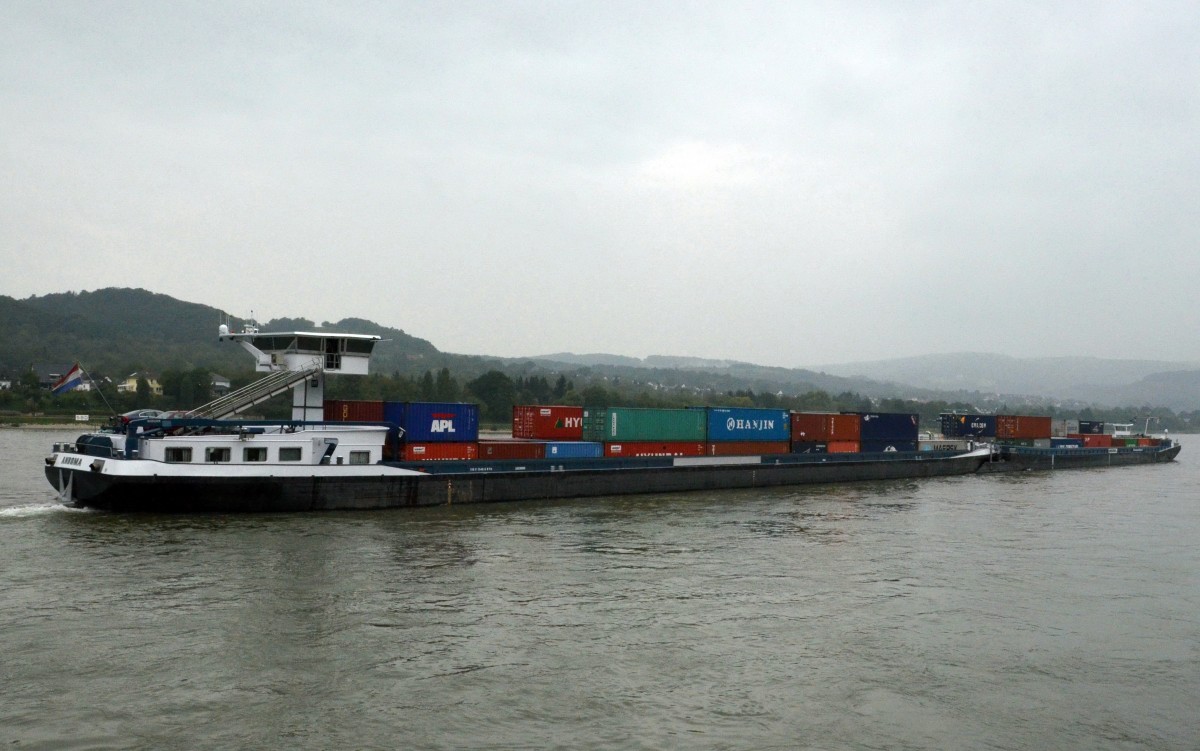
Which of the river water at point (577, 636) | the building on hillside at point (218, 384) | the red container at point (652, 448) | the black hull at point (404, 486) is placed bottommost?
the river water at point (577, 636)

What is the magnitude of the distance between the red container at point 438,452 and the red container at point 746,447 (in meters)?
15.0

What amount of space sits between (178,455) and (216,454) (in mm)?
1270

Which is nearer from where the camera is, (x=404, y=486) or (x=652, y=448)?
(x=404, y=486)

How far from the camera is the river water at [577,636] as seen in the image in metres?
13.5

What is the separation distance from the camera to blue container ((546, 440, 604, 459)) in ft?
132

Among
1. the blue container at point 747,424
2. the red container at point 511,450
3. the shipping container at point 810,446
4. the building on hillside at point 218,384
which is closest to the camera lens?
the red container at point 511,450

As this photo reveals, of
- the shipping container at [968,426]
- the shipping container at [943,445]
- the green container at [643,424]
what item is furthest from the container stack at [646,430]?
the shipping container at [968,426]

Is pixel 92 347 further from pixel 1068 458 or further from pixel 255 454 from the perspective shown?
pixel 1068 458

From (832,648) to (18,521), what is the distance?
26703mm

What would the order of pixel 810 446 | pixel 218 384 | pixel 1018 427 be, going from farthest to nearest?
pixel 218 384 → pixel 1018 427 → pixel 810 446

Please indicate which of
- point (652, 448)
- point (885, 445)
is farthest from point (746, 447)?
point (885, 445)

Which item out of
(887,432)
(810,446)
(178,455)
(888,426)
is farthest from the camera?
(888,426)

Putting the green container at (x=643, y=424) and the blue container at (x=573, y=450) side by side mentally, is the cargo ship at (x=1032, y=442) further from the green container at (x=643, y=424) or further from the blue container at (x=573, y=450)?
the blue container at (x=573, y=450)

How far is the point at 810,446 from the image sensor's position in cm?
5166
